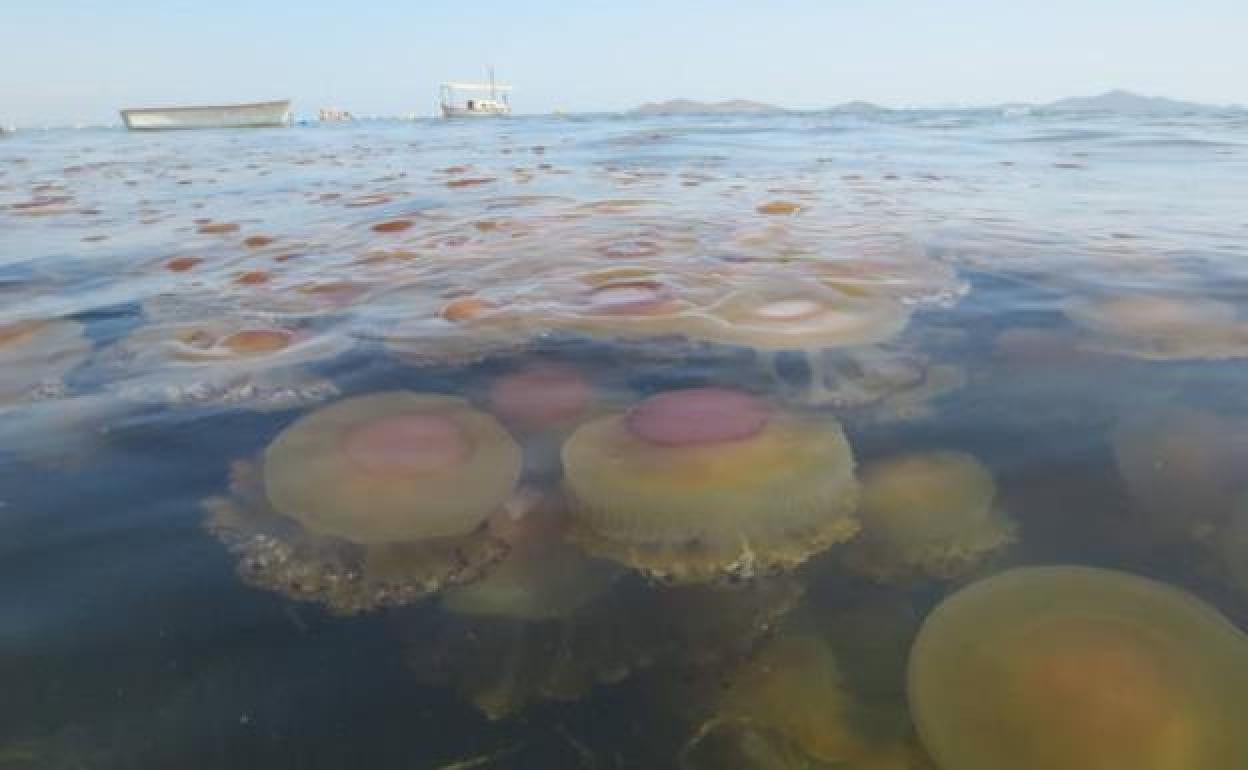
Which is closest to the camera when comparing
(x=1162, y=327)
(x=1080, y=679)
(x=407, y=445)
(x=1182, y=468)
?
(x=1080, y=679)

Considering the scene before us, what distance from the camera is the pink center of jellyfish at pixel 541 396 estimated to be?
268 centimetres

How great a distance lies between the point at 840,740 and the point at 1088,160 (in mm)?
13147

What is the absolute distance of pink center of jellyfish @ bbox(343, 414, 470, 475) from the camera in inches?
90.4

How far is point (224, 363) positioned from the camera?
10.7 feet

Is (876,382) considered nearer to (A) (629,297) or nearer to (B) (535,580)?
(A) (629,297)

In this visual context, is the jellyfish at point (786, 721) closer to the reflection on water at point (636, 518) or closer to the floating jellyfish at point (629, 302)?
the reflection on water at point (636, 518)

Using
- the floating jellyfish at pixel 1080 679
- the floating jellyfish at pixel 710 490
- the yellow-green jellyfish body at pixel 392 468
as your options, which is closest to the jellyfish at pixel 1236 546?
the floating jellyfish at pixel 1080 679

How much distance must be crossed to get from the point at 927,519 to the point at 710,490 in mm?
592

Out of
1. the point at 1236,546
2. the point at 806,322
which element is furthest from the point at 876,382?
the point at 1236,546

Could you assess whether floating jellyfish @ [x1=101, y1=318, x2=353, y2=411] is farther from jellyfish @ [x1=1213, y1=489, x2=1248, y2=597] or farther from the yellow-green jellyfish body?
jellyfish @ [x1=1213, y1=489, x2=1248, y2=597]

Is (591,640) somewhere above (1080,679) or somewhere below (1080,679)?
below

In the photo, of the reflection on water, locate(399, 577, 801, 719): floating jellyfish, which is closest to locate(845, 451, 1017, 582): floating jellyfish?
the reflection on water

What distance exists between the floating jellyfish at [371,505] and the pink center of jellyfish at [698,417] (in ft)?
1.52

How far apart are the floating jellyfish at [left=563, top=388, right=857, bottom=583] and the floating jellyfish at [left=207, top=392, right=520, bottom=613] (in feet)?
0.92
